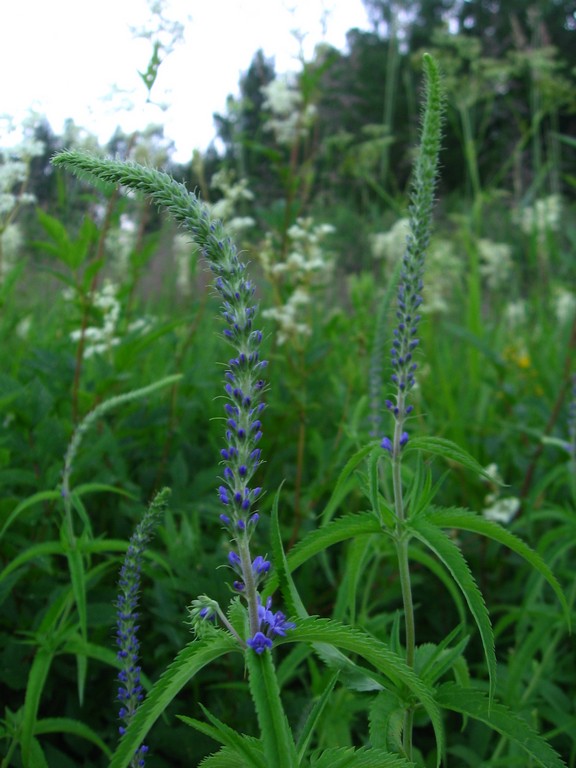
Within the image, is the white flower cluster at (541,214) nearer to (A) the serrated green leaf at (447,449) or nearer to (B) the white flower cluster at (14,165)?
(B) the white flower cluster at (14,165)

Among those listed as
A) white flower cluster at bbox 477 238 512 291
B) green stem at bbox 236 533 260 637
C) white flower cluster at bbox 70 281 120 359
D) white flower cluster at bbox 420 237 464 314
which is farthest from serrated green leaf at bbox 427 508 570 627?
white flower cluster at bbox 477 238 512 291

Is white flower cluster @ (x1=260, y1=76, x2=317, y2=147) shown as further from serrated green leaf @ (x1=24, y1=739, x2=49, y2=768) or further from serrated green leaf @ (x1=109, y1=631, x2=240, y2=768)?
serrated green leaf @ (x1=109, y1=631, x2=240, y2=768)

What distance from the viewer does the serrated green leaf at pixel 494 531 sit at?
100 cm

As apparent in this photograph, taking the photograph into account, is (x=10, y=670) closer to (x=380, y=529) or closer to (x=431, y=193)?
(x=380, y=529)

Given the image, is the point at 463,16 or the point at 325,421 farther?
the point at 463,16

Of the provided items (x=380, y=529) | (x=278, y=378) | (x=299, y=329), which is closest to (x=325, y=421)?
(x=278, y=378)

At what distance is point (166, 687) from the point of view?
0.80m

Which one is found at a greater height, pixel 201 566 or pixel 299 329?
pixel 299 329

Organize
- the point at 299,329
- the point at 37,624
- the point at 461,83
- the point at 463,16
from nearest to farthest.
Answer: the point at 37,624, the point at 299,329, the point at 461,83, the point at 463,16

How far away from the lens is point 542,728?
2203 millimetres

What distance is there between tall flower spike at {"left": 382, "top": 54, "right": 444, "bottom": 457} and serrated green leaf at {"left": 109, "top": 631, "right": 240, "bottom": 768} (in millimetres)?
429

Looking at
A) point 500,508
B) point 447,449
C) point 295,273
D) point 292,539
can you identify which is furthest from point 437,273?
point 447,449

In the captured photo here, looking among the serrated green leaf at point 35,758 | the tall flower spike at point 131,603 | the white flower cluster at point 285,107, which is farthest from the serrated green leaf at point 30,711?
the white flower cluster at point 285,107

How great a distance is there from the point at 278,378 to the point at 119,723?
179 cm
